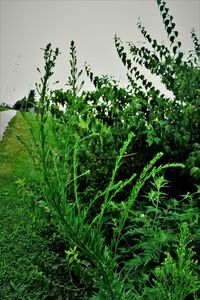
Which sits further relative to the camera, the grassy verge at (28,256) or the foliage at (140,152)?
the grassy verge at (28,256)

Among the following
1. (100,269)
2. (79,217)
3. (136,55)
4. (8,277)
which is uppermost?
(136,55)

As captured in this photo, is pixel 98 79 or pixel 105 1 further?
pixel 105 1

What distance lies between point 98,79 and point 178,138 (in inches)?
48.5

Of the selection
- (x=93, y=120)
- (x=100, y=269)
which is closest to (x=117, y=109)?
(x=93, y=120)

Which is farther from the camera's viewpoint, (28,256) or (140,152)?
(28,256)

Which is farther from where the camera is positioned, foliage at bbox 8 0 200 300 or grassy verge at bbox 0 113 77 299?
grassy verge at bbox 0 113 77 299

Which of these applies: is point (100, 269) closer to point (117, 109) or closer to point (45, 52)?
point (45, 52)

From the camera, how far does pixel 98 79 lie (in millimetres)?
3404

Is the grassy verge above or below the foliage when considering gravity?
below

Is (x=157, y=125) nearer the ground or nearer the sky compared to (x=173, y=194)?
nearer the sky

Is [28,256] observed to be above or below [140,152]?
below

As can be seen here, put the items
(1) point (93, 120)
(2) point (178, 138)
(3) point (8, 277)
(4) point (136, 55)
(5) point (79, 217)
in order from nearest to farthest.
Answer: (5) point (79, 217), (2) point (178, 138), (1) point (93, 120), (3) point (8, 277), (4) point (136, 55)

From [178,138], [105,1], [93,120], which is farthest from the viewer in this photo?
[105,1]

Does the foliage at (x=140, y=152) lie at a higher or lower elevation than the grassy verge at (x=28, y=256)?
higher
